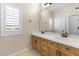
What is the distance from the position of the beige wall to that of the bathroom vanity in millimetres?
132

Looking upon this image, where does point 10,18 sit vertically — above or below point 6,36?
above

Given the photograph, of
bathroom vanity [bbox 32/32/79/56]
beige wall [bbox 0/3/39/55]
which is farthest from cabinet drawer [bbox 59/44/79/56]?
beige wall [bbox 0/3/39/55]

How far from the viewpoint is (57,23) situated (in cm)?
152

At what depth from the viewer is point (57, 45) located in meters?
1.56

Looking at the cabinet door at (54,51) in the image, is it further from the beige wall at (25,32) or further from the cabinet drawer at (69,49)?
the beige wall at (25,32)

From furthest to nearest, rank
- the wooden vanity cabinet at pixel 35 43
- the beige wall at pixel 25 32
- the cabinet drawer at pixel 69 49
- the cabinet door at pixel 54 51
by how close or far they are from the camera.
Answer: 1. the wooden vanity cabinet at pixel 35 43
2. the beige wall at pixel 25 32
3. the cabinet door at pixel 54 51
4. the cabinet drawer at pixel 69 49

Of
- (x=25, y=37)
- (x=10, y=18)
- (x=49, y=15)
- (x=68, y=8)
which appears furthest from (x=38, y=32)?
(x=68, y=8)

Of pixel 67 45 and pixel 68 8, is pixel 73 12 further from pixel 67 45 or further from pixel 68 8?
pixel 67 45

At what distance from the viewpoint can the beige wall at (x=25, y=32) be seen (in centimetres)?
161

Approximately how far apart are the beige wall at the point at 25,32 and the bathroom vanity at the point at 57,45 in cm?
13

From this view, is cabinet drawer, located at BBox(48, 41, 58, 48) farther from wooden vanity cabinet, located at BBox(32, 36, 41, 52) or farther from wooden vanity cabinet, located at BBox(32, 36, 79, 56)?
wooden vanity cabinet, located at BBox(32, 36, 41, 52)

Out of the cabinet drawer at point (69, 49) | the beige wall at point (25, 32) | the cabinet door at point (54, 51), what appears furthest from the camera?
the beige wall at point (25, 32)

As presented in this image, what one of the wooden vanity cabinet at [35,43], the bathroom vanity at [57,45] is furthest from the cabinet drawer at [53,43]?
the wooden vanity cabinet at [35,43]

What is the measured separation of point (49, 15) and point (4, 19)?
0.80m
